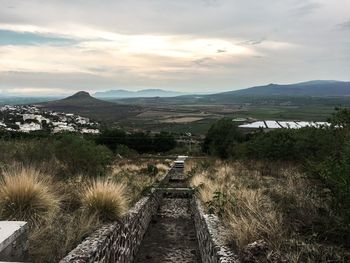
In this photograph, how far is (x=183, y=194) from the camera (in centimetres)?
1664

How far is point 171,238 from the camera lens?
35.3 ft

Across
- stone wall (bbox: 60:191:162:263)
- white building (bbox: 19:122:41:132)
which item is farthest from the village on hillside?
stone wall (bbox: 60:191:162:263)

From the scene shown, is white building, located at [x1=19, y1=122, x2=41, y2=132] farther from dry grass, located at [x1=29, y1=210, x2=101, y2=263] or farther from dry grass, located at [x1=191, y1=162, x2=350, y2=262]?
dry grass, located at [x1=191, y1=162, x2=350, y2=262]

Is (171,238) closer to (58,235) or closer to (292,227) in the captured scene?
(292,227)

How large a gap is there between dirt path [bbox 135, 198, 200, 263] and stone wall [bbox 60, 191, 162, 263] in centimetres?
30

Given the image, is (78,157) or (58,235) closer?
(58,235)

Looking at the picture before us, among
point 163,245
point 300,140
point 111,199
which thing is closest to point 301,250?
point 111,199

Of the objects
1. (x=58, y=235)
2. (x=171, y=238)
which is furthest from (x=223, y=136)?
(x=58, y=235)

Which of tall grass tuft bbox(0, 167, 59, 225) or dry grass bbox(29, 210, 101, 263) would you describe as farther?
tall grass tuft bbox(0, 167, 59, 225)

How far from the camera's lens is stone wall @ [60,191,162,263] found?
5.29 meters

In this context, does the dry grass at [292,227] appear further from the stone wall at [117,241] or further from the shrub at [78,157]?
the shrub at [78,157]

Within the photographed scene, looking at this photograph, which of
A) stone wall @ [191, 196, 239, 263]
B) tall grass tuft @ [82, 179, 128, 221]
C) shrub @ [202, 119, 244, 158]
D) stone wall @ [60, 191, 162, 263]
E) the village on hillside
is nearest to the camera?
stone wall @ [60, 191, 162, 263]

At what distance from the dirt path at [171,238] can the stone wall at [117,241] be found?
0.30 m

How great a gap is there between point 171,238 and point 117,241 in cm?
400
